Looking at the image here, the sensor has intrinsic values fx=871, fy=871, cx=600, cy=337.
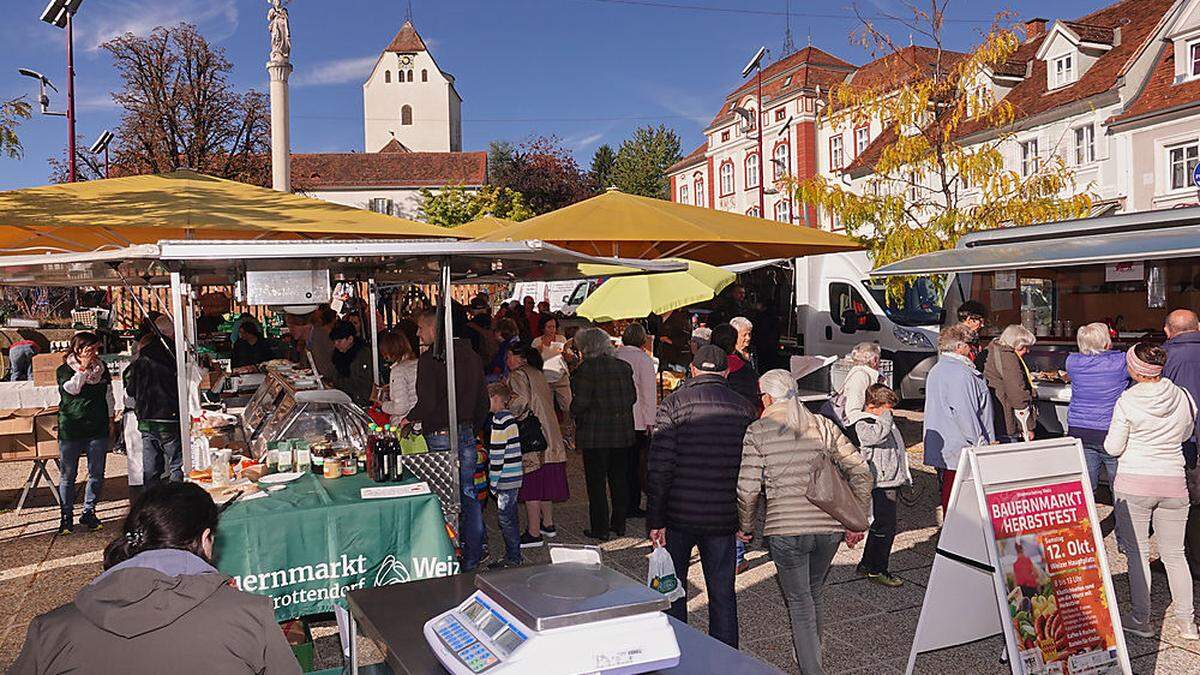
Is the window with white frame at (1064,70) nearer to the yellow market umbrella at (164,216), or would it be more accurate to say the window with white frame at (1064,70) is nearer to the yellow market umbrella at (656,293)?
the yellow market umbrella at (656,293)

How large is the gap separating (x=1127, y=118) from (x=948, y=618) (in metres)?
24.8

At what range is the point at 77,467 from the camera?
8.00m

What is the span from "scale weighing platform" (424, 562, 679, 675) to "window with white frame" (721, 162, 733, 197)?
53.4m

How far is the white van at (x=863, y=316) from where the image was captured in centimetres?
1388

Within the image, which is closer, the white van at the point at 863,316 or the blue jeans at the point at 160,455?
the blue jeans at the point at 160,455

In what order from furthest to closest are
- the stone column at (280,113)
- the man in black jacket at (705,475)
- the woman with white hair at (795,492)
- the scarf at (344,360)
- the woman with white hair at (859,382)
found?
the stone column at (280,113)
the scarf at (344,360)
the woman with white hair at (859,382)
the man in black jacket at (705,475)
the woman with white hair at (795,492)

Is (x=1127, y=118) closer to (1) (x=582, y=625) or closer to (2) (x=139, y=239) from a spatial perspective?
(2) (x=139, y=239)

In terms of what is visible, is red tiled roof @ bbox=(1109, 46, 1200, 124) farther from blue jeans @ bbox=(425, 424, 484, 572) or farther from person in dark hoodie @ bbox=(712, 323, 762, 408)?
blue jeans @ bbox=(425, 424, 484, 572)

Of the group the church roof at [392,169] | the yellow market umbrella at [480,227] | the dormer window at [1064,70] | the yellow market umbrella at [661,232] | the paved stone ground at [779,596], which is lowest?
the paved stone ground at [779,596]

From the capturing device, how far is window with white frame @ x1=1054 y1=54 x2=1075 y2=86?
28500 millimetres

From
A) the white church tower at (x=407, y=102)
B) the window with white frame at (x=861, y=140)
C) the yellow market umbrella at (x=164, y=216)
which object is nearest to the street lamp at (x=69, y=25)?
the yellow market umbrella at (x=164, y=216)

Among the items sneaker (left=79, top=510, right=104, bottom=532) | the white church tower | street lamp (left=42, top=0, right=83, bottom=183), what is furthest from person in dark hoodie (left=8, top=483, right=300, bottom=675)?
the white church tower

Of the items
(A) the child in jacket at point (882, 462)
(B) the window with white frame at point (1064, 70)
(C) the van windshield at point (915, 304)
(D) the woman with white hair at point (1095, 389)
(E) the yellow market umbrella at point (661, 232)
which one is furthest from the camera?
(B) the window with white frame at point (1064, 70)

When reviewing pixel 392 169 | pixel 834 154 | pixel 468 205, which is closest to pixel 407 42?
pixel 392 169
